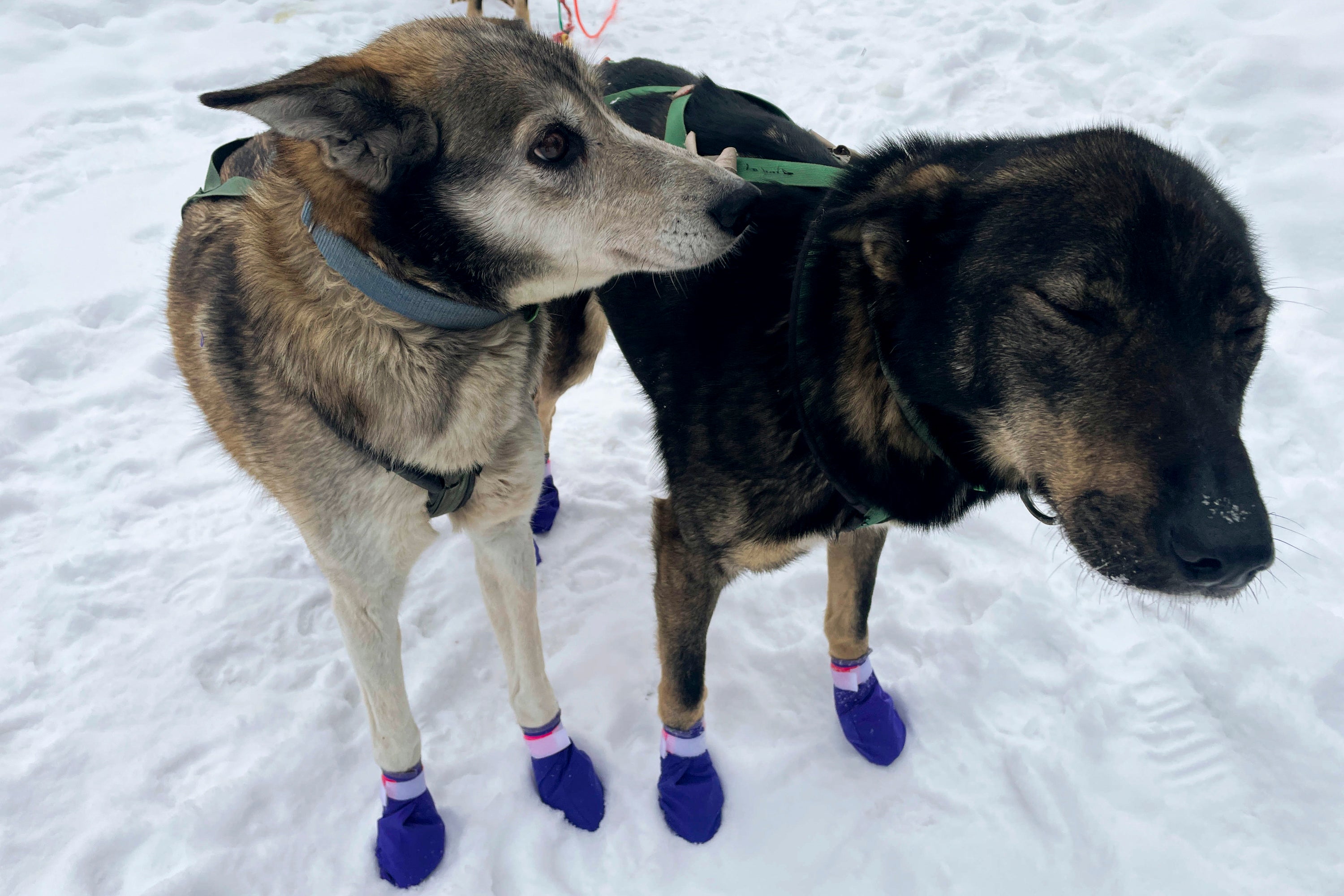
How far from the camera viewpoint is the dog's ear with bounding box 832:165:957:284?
1.65 metres

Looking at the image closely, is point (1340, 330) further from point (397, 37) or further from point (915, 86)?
point (397, 37)

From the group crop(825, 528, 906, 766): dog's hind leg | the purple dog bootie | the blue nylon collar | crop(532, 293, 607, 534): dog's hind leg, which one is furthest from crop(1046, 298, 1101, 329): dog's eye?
the purple dog bootie

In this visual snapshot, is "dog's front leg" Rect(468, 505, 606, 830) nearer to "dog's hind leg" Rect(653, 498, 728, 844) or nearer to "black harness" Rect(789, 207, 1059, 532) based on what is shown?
"dog's hind leg" Rect(653, 498, 728, 844)

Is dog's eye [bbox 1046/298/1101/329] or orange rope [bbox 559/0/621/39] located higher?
dog's eye [bbox 1046/298/1101/329]

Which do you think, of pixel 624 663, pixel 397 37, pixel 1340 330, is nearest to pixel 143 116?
pixel 397 37

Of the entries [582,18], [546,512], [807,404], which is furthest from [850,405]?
[582,18]

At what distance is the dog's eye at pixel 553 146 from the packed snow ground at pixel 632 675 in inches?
69.3

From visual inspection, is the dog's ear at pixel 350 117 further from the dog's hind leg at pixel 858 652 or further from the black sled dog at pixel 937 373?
the dog's hind leg at pixel 858 652

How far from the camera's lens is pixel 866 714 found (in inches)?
96.3

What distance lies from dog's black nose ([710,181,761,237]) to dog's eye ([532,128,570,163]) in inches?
14.6

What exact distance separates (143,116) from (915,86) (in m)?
5.38

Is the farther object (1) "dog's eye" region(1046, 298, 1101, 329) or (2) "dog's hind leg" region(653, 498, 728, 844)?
(2) "dog's hind leg" region(653, 498, 728, 844)

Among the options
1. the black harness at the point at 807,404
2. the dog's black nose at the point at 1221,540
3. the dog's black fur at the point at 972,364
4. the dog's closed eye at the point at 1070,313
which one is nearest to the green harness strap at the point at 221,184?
the dog's black fur at the point at 972,364

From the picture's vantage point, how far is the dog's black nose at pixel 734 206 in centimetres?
182
